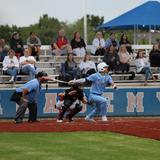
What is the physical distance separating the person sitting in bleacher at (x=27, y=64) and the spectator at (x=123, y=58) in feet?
12.2

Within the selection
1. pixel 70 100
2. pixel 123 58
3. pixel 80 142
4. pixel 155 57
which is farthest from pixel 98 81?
pixel 155 57

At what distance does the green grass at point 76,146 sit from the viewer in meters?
12.2

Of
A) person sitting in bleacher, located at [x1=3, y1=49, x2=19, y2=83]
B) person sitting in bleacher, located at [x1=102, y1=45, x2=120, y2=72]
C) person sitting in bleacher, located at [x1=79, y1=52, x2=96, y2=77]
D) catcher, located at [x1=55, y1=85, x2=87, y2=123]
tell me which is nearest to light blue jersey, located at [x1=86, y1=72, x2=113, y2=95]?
catcher, located at [x1=55, y1=85, x2=87, y2=123]

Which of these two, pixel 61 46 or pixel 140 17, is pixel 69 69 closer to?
pixel 61 46

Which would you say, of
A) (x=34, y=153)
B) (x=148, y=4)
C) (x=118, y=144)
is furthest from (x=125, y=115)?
(x=34, y=153)

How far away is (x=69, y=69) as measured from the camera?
82.5 feet

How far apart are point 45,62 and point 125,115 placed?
4.34 m

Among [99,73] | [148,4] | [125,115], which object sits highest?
[148,4]

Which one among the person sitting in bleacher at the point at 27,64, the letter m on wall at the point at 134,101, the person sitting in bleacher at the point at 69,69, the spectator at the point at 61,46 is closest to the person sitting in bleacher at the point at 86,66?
the person sitting in bleacher at the point at 69,69

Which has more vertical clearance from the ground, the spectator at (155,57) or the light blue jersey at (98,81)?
the spectator at (155,57)

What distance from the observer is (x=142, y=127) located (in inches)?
738

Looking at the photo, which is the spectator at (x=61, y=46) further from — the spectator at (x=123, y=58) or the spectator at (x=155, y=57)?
the spectator at (x=155, y=57)

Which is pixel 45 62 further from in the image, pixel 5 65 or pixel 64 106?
pixel 64 106

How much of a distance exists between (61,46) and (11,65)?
322cm
